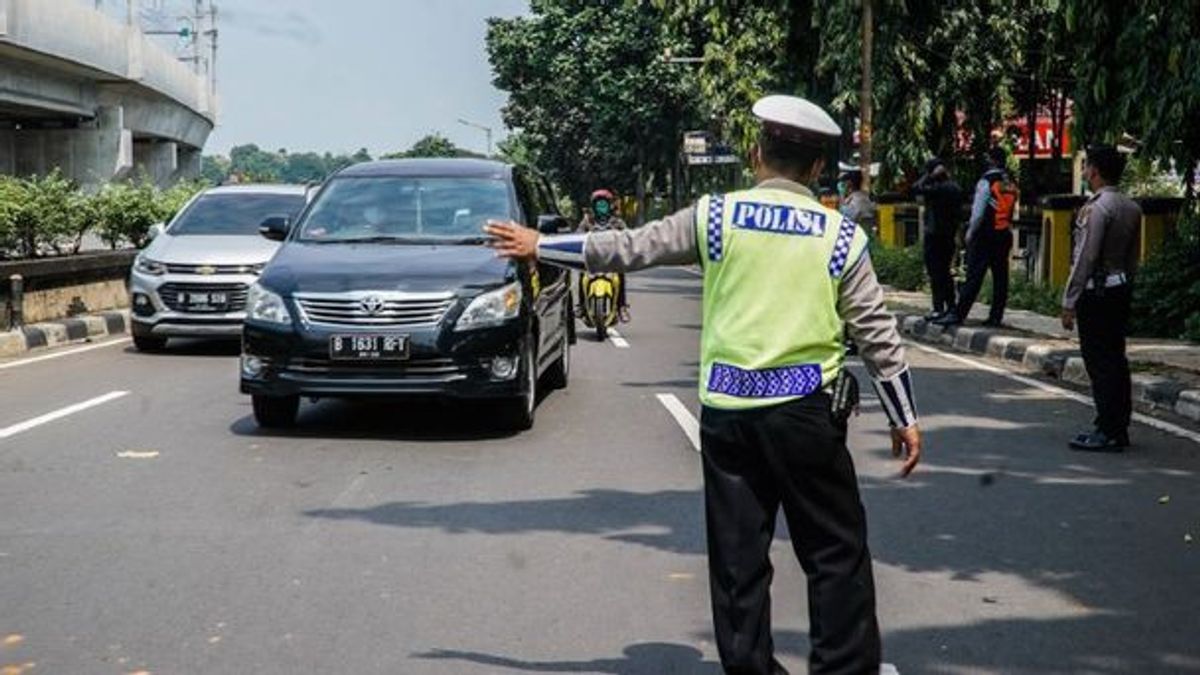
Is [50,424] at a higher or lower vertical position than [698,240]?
lower

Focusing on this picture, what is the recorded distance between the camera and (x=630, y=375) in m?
13.2

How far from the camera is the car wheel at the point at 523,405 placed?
9.67m

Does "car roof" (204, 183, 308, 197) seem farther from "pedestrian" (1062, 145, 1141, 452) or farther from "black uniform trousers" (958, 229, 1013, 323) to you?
"pedestrian" (1062, 145, 1141, 452)

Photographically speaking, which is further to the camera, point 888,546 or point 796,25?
point 796,25

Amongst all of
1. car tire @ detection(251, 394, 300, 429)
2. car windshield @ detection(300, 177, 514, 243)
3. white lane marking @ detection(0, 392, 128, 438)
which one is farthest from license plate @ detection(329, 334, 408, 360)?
white lane marking @ detection(0, 392, 128, 438)

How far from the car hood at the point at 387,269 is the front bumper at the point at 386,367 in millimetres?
274

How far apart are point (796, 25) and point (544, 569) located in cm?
2284

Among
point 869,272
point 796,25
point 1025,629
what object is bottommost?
point 1025,629

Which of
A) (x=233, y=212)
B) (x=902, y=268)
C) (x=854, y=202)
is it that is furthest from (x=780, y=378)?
(x=902, y=268)

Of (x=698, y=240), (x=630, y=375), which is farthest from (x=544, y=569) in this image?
(x=630, y=375)

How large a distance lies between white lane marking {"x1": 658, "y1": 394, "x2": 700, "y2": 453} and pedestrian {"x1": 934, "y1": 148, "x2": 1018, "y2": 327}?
541 centimetres

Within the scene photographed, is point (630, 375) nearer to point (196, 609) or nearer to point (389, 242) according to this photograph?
point (389, 242)

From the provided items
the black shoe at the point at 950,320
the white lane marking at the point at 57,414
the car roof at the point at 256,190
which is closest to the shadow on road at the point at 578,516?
the white lane marking at the point at 57,414

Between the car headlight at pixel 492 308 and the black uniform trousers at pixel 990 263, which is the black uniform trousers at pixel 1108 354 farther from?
the black uniform trousers at pixel 990 263
